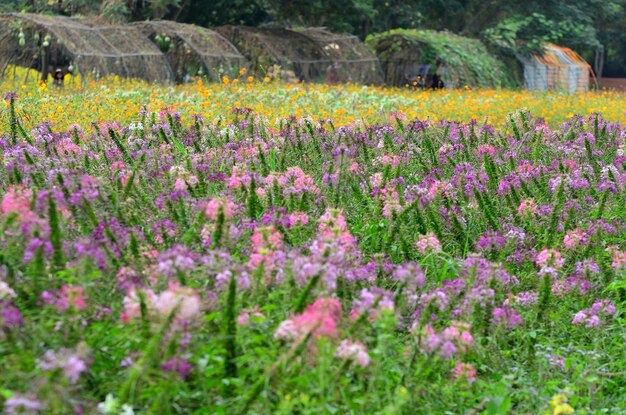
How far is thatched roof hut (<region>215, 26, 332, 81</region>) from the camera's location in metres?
22.8

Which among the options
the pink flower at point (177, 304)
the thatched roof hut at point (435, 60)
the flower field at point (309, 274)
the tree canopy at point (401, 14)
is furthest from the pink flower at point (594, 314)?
the tree canopy at point (401, 14)

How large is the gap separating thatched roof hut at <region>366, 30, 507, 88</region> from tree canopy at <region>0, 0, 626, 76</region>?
67.8 inches

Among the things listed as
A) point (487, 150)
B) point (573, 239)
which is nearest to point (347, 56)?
point (487, 150)

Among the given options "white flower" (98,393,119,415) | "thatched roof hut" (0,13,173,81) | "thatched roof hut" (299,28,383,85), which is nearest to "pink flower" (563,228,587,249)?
"white flower" (98,393,119,415)

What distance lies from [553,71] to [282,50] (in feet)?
41.1

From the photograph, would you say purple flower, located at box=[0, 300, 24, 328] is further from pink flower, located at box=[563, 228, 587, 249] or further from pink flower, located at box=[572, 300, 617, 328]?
pink flower, located at box=[563, 228, 587, 249]

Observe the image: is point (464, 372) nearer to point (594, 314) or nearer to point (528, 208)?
point (594, 314)

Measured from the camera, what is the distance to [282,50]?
Answer: 76.3 feet

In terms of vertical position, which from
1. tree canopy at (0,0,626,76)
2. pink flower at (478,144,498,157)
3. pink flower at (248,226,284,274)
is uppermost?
tree canopy at (0,0,626,76)

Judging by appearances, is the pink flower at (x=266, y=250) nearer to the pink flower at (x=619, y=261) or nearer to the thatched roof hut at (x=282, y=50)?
the pink flower at (x=619, y=261)

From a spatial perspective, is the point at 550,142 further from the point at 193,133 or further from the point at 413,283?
the point at 413,283

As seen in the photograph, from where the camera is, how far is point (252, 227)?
3.99 metres

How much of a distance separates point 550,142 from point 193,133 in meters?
2.82

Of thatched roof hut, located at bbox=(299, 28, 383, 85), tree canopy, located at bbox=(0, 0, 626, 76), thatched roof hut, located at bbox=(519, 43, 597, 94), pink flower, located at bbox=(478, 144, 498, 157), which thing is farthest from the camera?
thatched roof hut, located at bbox=(519, 43, 597, 94)
